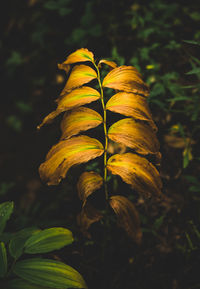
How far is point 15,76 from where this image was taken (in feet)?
9.96

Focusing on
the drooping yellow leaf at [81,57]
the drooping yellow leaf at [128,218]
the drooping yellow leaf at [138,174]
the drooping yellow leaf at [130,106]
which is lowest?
the drooping yellow leaf at [128,218]

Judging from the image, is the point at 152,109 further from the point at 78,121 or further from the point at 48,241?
the point at 48,241

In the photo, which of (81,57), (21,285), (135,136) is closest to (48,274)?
(21,285)

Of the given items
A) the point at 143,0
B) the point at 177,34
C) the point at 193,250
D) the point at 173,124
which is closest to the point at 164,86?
the point at 173,124

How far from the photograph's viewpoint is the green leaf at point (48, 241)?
91cm

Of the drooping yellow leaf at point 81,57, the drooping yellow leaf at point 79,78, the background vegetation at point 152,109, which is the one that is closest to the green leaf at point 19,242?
the background vegetation at point 152,109

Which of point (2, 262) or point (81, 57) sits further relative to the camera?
point (81, 57)

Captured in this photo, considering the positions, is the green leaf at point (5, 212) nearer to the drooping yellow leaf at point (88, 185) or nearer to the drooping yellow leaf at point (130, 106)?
the drooping yellow leaf at point (88, 185)

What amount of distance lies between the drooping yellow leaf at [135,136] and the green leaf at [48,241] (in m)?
0.44

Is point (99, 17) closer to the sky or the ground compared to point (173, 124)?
closer to the sky

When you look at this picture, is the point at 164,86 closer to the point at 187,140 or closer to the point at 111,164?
the point at 187,140

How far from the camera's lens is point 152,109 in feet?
5.66

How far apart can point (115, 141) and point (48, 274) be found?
52 cm

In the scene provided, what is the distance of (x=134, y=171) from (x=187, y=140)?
0.89m
